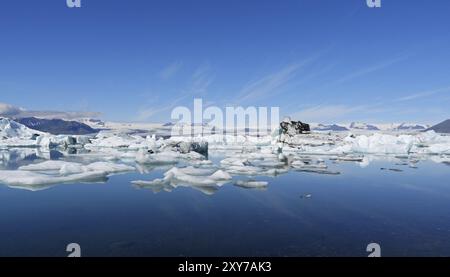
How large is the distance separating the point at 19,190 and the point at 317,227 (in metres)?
10.5

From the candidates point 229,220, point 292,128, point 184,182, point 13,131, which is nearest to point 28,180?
point 184,182

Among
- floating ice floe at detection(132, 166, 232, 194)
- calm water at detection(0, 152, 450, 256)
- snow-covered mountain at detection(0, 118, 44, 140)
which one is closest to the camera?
calm water at detection(0, 152, 450, 256)

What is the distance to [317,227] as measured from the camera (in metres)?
8.62

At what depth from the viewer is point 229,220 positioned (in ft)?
30.1

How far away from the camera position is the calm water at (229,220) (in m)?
7.19

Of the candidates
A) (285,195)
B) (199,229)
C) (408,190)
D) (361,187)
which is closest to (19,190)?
(199,229)

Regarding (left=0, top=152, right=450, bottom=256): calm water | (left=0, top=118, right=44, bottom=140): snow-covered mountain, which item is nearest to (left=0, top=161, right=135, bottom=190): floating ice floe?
(left=0, top=152, right=450, bottom=256): calm water

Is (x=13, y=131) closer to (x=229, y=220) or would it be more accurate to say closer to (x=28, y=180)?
(x=28, y=180)

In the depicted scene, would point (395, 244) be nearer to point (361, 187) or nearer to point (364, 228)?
point (364, 228)

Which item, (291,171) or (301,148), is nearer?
(291,171)

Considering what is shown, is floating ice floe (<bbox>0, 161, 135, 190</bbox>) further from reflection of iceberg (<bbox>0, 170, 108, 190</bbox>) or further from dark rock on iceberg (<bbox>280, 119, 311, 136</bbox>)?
dark rock on iceberg (<bbox>280, 119, 311, 136</bbox>)

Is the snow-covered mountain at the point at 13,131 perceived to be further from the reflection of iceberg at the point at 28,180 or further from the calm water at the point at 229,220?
the calm water at the point at 229,220

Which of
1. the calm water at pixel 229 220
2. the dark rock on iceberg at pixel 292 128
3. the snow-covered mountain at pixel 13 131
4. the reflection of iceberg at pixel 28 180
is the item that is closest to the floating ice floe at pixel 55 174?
the reflection of iceberg at pixel 28 180

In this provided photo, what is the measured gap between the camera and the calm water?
719cm
